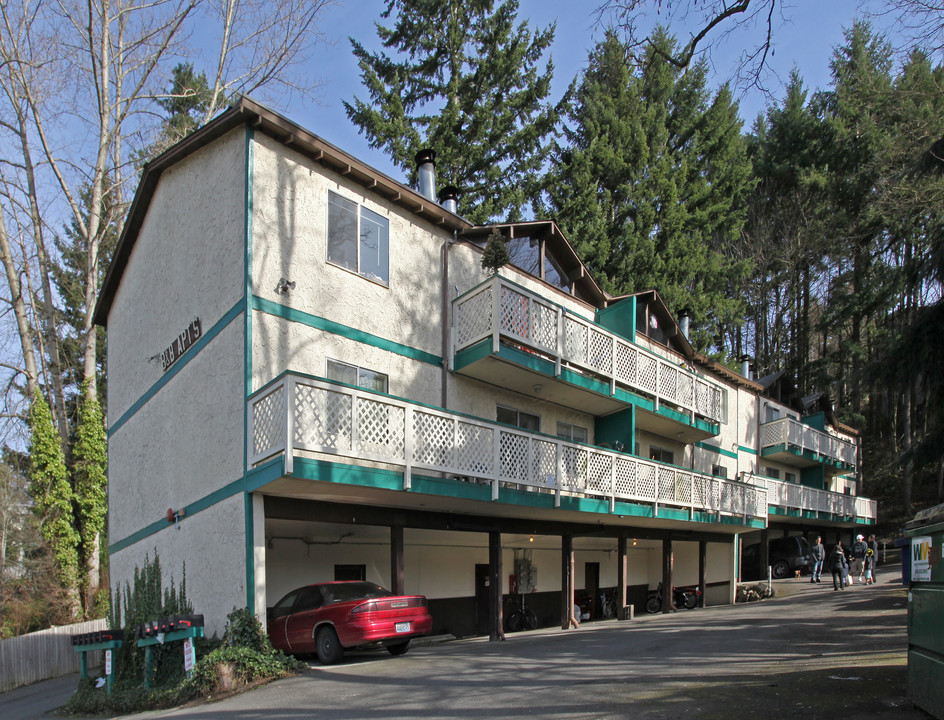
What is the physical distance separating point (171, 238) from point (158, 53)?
17.4 m

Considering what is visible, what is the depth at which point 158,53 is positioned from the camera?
99.1ft

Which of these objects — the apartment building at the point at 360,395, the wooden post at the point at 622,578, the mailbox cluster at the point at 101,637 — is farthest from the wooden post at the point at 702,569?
the mailbox cluster at the point at 101,637

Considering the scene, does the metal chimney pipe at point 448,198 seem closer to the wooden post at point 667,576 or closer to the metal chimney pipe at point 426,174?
the metal chimney pipe at point 426,174

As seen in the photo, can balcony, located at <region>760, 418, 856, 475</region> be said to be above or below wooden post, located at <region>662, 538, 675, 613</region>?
above

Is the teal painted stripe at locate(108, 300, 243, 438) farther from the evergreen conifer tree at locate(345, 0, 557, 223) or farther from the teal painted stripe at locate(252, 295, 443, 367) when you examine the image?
the evergreen conifer tree at locate(345, 0, 557, 223)

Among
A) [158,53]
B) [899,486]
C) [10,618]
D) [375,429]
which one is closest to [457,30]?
[158,53]

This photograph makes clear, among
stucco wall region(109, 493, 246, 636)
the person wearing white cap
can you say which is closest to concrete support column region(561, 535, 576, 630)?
stucco wall region(109, 493, 246, 636)

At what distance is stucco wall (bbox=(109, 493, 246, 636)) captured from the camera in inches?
495

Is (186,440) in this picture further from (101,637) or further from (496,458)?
(496,458)

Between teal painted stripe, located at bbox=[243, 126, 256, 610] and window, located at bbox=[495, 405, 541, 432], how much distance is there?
7038 mm

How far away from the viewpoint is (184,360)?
51.5 ft

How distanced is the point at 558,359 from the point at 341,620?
780cm

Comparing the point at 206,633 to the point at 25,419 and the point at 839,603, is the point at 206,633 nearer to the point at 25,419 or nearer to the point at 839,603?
the point at 839,603

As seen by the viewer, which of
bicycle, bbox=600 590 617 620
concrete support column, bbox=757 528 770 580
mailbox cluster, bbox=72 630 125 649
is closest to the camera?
Result: mailbox cluster, bbox=72 630 125 649
